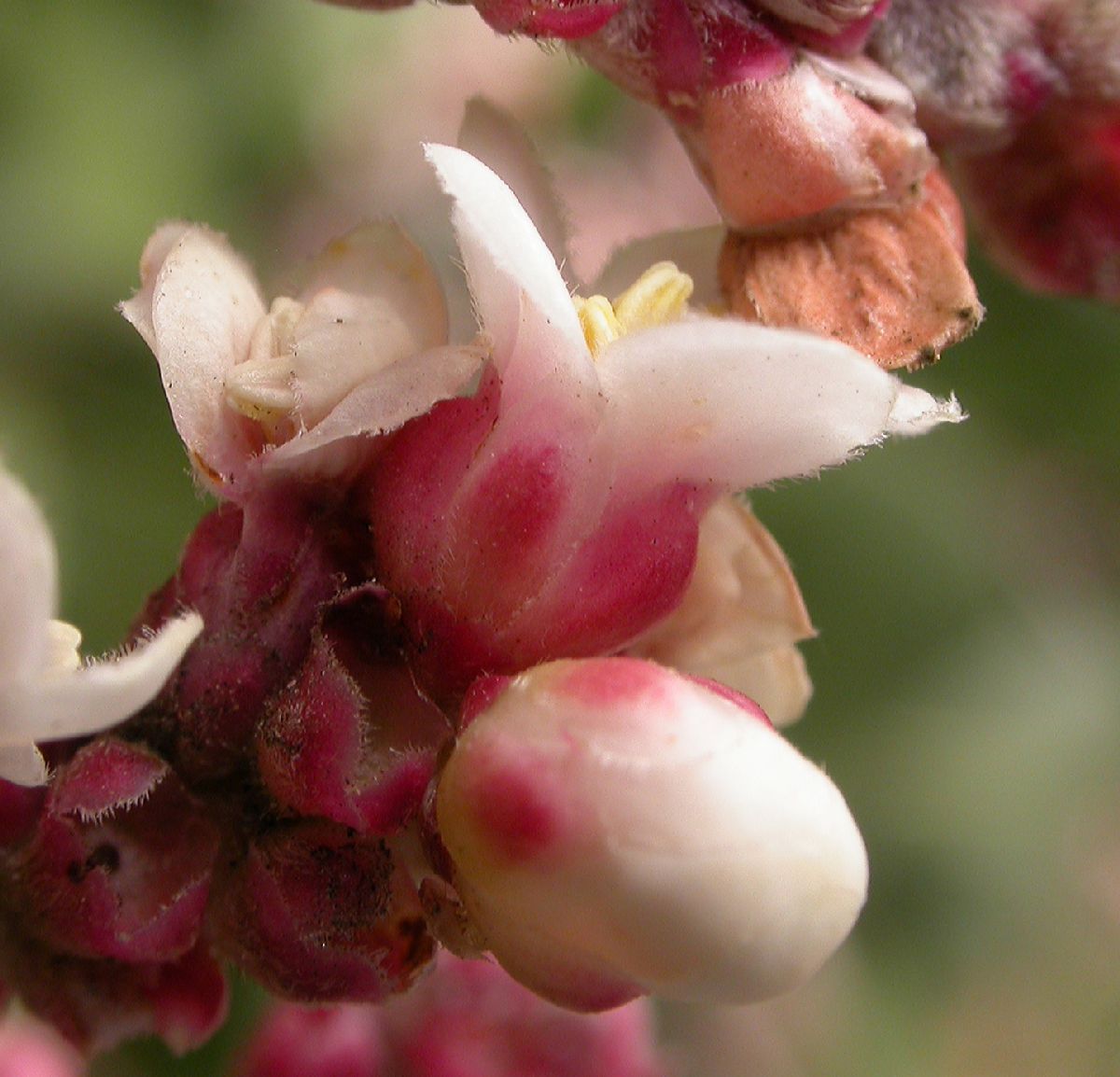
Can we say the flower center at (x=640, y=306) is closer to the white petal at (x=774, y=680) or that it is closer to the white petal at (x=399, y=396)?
the white petal at (x=399, y=396)

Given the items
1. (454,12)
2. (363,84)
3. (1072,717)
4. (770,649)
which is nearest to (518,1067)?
(770,649)

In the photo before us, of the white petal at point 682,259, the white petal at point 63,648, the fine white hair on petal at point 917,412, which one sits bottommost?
the white petal at point 63,648

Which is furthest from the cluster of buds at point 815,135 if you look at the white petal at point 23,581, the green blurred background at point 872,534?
the green blurred background at point 872,534

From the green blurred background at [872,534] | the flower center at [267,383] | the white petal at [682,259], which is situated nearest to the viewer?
the flower center at [267,383]

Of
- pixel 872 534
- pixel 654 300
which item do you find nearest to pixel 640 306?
pixel 654 300

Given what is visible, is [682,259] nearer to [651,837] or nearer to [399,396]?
[399,396]

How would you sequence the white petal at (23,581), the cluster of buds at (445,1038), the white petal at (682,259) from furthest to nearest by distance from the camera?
the cluster of buds at (445,1038) < the white petal at (682,259) < the white petal at (23,581)

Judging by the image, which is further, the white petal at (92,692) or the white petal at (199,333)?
the white petal at (199,333)
